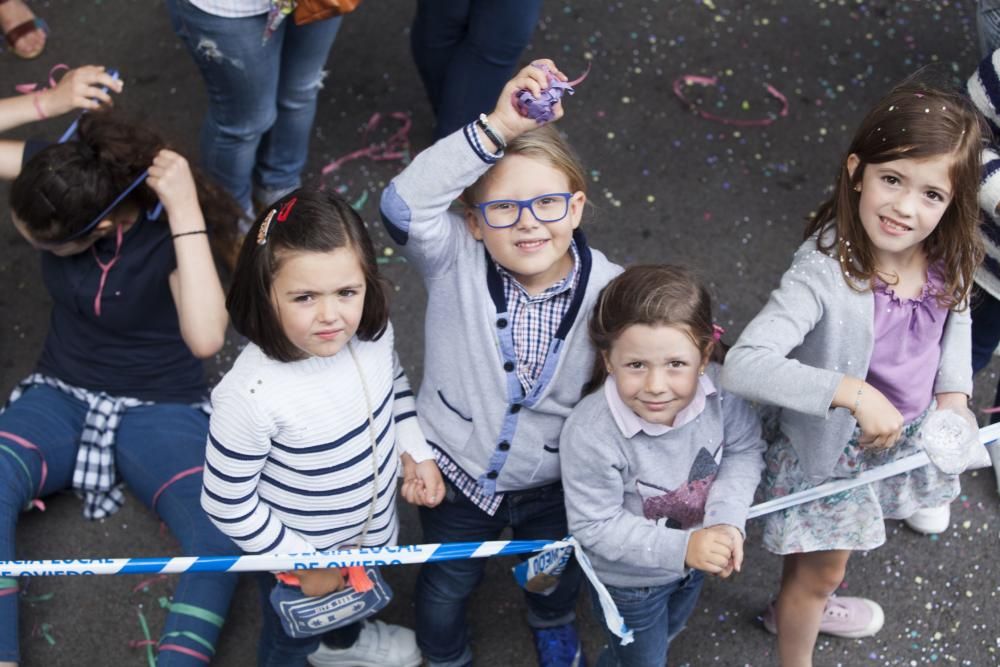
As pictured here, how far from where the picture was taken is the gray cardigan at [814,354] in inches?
80.0

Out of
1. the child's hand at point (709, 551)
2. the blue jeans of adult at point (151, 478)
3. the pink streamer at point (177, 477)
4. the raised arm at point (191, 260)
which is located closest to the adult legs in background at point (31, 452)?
the blue jeans of adult at point (151, 478)

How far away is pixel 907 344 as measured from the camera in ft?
7.47

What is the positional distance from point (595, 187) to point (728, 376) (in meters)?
1.84

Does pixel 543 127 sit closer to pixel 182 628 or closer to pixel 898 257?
pixel 898 257

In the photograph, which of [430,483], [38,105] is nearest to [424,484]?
[430,483]

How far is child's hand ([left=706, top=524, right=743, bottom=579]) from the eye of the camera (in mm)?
2188

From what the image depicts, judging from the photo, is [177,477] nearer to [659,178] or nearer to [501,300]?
[501,300]

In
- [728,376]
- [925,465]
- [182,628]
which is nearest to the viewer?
[728,376]

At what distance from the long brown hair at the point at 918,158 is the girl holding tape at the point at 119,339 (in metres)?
1.41

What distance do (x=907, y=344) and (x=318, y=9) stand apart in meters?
1.54

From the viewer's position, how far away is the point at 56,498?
3.12 m

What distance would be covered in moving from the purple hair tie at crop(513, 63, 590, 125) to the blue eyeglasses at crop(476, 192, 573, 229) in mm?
154

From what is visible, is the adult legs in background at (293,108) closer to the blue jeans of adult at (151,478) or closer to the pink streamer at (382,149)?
the pink streamer at (382,149)

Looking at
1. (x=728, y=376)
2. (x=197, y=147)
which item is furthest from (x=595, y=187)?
(x=728, y=376)
